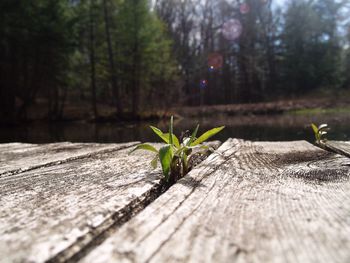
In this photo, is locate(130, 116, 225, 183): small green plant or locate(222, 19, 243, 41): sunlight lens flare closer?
locate(130, 116, 225, 183): small green plant

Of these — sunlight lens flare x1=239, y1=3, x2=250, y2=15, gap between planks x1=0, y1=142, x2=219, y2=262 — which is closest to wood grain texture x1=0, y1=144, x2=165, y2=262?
gap between planks x1=0, y1=142, x2=219, y2=262

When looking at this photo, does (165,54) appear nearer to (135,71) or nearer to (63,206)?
(135,71)

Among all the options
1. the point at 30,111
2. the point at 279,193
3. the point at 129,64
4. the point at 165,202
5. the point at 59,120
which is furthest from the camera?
the point at 30,111

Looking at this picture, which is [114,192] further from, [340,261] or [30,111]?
[30,111]

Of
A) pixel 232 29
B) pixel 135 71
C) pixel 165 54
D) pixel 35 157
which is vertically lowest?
pixel 35 157

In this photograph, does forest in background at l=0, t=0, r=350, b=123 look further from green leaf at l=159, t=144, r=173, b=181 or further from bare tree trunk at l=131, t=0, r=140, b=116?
green leaf at l=159, t=144, r=173, b=181

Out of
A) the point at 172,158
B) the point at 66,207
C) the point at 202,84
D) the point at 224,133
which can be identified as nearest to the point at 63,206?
the point at 66,207

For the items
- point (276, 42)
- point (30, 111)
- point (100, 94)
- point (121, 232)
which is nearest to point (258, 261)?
point (121, 232)
